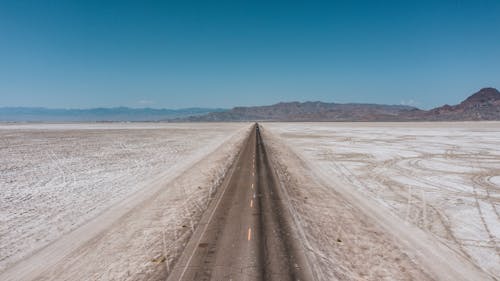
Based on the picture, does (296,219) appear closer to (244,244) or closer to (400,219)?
(244,244)

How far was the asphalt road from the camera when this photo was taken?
27.2ft

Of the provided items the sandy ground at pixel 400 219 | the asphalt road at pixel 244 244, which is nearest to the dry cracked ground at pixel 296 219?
the sandy ground at pixel 400 219

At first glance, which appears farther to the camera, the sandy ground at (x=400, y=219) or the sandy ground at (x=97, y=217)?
the sandy ground at (x=97, y=217)

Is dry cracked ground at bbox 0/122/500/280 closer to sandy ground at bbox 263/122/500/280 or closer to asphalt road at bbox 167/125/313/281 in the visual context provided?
sandy ground at bbox 263/122/500/280

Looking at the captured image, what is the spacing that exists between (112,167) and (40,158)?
35.9ft

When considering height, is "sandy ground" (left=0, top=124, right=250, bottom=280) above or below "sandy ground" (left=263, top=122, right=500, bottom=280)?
below

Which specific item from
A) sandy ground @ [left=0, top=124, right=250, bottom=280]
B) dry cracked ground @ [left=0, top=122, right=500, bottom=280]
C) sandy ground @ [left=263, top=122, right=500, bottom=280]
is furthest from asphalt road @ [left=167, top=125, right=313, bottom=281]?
sandy ground @ [left=263, top=122, right=500, bottom=280]

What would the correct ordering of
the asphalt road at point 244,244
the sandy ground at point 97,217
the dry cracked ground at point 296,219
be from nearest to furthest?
the asphalt road at point 244,244 → the dry cracked ground at point 296,219 → the sandy ground at point 97,217

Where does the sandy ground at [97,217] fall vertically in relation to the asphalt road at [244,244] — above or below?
below

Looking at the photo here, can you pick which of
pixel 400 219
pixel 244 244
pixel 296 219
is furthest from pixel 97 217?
pixel 400 219

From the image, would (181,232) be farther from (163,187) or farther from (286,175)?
(286,175)

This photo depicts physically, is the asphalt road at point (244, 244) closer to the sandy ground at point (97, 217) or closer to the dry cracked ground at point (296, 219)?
the dry cracked ground at point (296, 219)

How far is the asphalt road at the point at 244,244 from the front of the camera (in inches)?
326

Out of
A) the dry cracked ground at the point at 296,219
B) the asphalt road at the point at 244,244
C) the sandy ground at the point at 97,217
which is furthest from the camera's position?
the sandy ground at the point at 97,217
